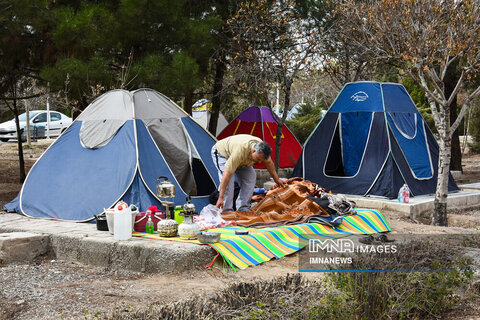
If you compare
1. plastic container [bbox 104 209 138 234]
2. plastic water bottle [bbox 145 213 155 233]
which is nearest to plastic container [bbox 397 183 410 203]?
plastic water bottle [bbox 145 213 155 233]

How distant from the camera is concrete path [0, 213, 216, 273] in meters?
5.55

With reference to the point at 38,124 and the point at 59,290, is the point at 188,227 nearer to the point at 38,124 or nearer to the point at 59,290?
the point at 59,290

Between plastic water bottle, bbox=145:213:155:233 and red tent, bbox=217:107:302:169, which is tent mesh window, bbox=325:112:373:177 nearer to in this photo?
red tent, bbox=217:107:302:169

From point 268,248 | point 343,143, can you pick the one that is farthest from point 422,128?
point 268,248

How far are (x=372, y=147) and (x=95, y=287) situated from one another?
6597 millimetres

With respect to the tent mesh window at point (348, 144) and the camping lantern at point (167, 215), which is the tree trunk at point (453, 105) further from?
the camping lantern at point (167, 215)

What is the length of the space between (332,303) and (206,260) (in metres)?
2.15

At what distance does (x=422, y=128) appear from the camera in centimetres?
1091

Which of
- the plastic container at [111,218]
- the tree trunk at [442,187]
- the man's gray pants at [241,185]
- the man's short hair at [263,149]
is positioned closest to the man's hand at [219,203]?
the man's gray pants at [241,185]

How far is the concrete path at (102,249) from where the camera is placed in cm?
555

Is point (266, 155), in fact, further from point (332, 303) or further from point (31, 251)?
point (332, 303)

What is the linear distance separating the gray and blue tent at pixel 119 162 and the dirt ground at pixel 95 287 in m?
1.45

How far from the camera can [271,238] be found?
20.4ft

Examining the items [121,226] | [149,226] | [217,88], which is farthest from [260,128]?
[121,226]
